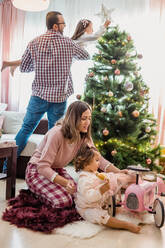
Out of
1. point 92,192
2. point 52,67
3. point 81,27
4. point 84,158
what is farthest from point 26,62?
point 92,192

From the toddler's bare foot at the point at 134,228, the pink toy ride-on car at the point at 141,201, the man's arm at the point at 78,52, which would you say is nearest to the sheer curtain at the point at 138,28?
the man's arm at the point at 78,52

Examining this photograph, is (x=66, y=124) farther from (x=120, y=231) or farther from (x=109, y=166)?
(x=120, y=231)

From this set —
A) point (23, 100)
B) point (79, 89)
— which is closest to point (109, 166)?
point (79, 89)

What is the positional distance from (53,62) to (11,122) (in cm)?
139

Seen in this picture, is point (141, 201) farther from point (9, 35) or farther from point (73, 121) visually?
point (9, 35)

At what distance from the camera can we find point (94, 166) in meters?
1.98

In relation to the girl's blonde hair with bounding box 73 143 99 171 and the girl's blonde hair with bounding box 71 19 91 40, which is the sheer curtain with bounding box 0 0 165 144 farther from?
the girl's blonde hair with bounding box 73 143 99 171

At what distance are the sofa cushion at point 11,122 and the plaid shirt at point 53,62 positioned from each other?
1.13m

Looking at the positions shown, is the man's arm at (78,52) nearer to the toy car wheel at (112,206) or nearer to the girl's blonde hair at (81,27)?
the girl's blonde hair at (81,27)

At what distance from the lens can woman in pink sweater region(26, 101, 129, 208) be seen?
1.97 m

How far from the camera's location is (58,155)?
2.11 meters

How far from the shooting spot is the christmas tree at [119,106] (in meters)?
2.99

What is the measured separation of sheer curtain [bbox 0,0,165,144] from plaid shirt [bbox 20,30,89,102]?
1.55 meters

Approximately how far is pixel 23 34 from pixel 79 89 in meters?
1.32
